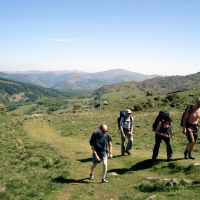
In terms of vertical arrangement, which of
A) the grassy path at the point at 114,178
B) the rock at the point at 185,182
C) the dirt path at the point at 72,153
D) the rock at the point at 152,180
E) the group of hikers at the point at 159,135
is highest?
the group of hikers at the point at 159,135

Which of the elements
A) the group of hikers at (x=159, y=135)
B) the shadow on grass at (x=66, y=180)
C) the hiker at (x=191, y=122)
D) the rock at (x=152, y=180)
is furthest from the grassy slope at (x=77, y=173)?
the hiker at (x=191, y=122)

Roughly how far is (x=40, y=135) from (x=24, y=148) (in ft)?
31.0

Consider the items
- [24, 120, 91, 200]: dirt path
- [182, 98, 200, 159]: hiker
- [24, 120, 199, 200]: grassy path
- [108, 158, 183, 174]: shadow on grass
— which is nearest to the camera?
[24, 120, 199, 200]: grassy path

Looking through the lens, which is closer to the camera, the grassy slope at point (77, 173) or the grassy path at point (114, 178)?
the grassy path at point (114, 178)

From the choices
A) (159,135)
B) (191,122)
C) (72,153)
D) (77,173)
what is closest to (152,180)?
(159,135)

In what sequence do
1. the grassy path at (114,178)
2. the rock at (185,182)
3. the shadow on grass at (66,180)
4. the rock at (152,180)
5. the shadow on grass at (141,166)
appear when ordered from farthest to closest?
the shadow on grass at (141,166) < the shadow on grass at (66,180) < the rock at (152,180) < the grassy path at (114,178) < the rock at (185,182)

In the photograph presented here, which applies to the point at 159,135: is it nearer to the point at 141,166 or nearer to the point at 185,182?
the point at 141,166

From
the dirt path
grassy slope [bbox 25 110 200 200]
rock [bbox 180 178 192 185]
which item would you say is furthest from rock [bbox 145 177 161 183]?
the dirt path

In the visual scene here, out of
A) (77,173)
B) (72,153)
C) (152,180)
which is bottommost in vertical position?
(72,153)

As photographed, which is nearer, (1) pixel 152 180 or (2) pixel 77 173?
(1) pixel 152 180

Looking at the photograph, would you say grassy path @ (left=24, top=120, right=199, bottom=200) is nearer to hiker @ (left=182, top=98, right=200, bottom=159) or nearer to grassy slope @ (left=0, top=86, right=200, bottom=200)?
grassy slope @ (left=0, top=86, right=200, bottom=200)

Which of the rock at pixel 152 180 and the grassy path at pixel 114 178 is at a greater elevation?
the rock at pixel 152 180

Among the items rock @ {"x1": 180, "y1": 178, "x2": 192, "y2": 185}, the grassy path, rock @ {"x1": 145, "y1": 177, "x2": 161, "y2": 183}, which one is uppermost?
rock @ {"x1": 180, "y1": 178, "x2": 192, "y2": 185}

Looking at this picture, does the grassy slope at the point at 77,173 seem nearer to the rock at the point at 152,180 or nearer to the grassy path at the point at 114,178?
the grassy path at the point at 114,178
